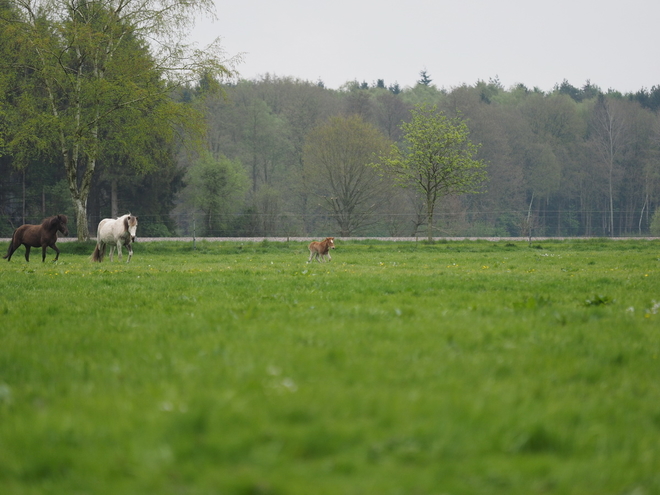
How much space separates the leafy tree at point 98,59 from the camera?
29.7 m

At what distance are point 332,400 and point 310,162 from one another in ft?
184

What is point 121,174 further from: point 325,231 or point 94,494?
point 94,494

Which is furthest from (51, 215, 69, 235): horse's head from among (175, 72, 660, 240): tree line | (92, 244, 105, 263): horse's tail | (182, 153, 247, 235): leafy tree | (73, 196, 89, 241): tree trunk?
(182, 153, 247, 235): leafy tree

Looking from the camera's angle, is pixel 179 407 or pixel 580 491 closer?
pixel 580 491

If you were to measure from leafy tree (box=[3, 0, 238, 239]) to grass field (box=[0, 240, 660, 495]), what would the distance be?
2448cm

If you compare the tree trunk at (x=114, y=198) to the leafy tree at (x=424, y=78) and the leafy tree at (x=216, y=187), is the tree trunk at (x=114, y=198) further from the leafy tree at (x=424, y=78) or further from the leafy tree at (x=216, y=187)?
the leafy tree at (x=424, y=78)

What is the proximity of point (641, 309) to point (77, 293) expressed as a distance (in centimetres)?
938

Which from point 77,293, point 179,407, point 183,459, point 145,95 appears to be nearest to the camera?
point 183,459

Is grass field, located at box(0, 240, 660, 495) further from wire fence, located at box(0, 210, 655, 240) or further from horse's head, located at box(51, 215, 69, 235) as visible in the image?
wire fence, located at box(0, 210, 655, 240)

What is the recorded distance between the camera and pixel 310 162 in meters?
59.1

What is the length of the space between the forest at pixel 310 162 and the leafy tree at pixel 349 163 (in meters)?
0.12

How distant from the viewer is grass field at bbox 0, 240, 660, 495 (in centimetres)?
295

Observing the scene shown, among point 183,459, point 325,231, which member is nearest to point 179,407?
point 183,459

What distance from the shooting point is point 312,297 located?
393 inches
